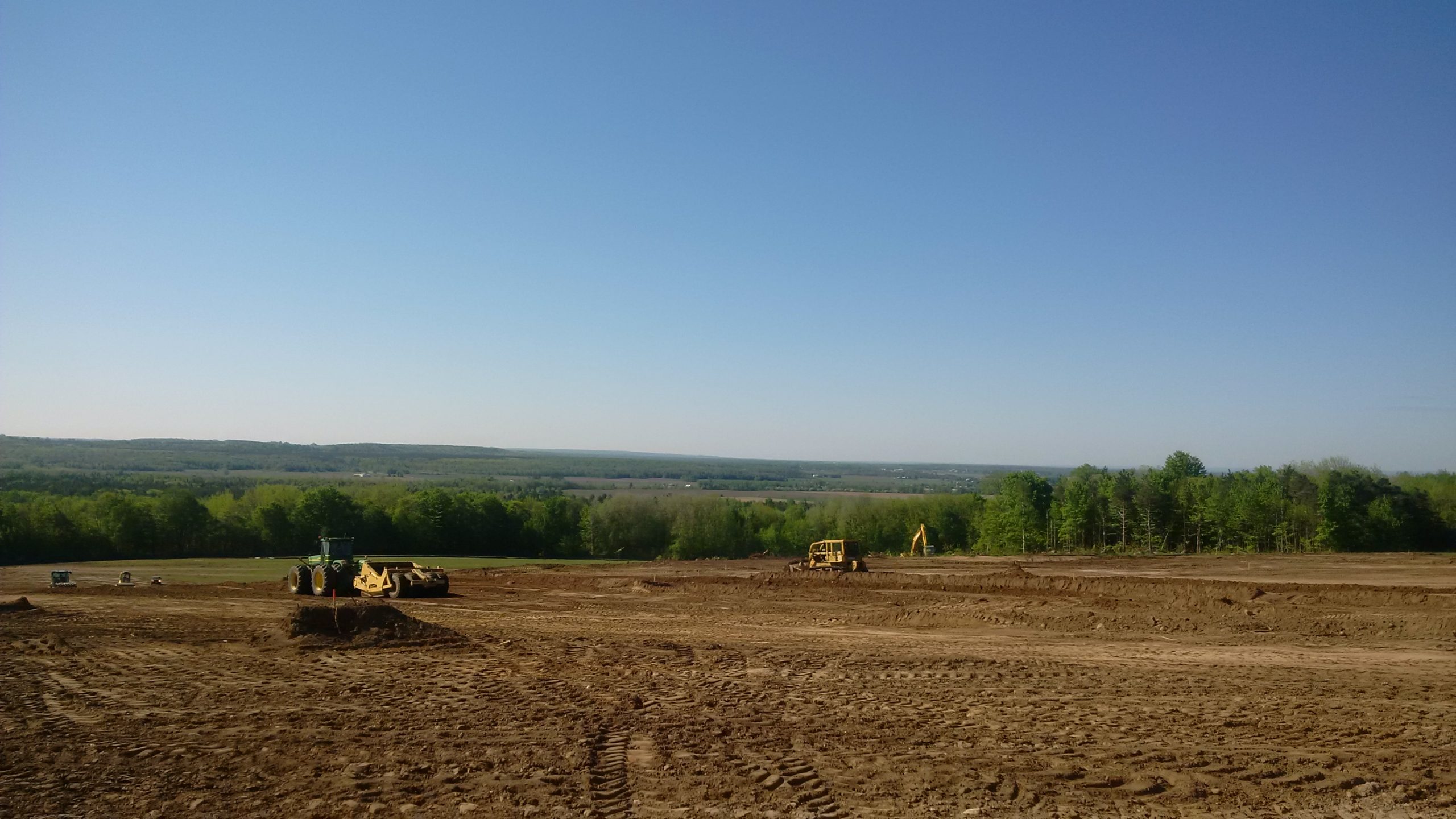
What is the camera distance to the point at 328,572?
103 feet

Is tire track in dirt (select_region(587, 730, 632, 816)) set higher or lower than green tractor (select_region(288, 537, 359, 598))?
higher

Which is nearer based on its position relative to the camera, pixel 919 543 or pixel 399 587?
pixel 399 587

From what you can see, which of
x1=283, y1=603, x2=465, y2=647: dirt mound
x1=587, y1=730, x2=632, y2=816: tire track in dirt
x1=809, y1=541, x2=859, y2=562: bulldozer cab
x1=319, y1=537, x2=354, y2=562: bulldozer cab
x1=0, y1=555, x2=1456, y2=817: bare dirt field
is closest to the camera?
x1=587, y1=730, x2=632, y2=816: tire track in dirt

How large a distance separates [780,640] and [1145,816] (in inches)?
479

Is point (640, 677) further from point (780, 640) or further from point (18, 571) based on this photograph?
point (18, 571)

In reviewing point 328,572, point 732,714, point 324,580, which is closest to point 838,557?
point 328,572

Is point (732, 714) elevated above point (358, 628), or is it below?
above

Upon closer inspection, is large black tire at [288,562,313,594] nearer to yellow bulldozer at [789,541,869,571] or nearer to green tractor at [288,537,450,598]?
green tractor at [288,537,450,598]

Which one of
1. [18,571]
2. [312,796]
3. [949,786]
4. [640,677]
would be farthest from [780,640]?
[18,571]

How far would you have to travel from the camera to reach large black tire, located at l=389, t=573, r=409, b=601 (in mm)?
31172

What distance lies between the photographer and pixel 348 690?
1367cm

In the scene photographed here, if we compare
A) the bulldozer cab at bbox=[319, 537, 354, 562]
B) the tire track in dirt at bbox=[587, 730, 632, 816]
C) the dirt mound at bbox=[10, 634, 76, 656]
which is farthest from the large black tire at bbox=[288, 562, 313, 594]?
the tire track in dirt at bbox=[587, 730, 632, 816]

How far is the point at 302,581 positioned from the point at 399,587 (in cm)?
444

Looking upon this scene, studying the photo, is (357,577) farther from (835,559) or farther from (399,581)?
(835,559)
